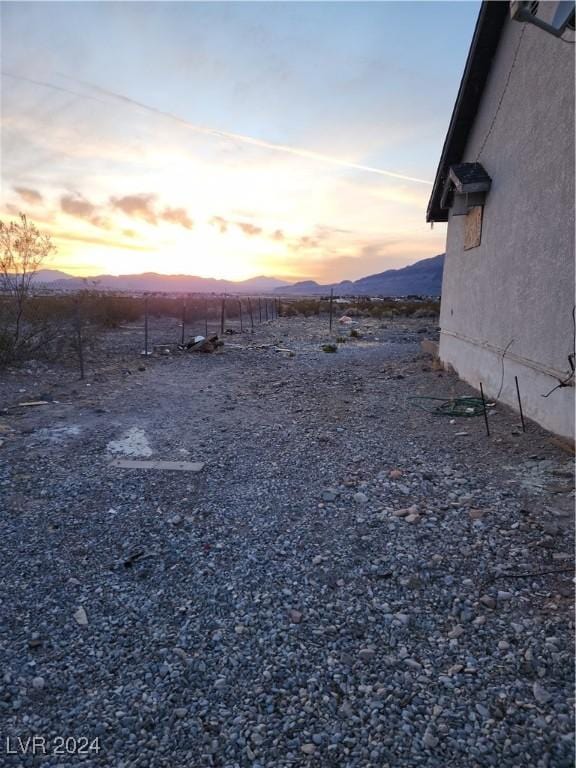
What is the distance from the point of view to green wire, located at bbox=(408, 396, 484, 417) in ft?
22.1

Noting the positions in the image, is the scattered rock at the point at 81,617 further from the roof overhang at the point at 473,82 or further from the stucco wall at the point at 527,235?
the roof overhang at the point at 473,82

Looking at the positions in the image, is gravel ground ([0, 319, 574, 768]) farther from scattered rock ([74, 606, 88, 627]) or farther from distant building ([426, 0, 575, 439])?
distant building ([426, 0, 575, 439])

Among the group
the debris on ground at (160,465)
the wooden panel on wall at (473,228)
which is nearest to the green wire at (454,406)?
the wooden panel on wall at (473,228)

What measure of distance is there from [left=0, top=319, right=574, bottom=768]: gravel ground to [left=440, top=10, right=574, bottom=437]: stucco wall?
85cm

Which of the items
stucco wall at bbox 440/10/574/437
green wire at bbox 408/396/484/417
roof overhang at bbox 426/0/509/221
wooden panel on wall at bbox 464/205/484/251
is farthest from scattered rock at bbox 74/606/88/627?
roof overhang at bbox 426/0/509/221

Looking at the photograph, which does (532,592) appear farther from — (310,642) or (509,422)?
(509,422)

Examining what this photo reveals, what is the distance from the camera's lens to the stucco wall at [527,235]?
5.12 metres

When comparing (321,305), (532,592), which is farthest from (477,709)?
(321,305)

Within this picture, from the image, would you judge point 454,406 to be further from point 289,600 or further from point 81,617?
point 81,617

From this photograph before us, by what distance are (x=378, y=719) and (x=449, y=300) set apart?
929 centimetres

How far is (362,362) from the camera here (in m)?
12.4

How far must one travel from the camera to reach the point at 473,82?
26.3 ft

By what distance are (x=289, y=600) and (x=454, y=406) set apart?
505 centimetres

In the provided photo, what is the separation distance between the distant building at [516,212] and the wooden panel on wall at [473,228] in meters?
0.02
